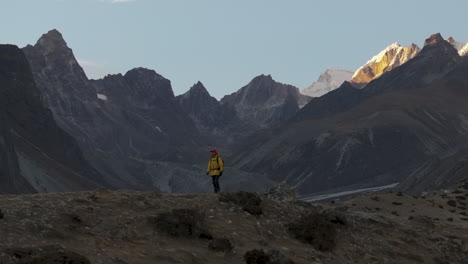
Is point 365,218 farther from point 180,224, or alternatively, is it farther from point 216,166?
point 180,224

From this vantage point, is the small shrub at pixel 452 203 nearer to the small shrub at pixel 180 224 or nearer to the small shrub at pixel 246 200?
the small shrub at pixel 246 200

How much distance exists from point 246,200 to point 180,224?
5.04 m

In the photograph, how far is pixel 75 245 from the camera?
70.0 ft

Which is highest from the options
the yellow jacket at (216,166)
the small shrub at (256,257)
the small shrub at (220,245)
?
the yellow jacket at (216,166)

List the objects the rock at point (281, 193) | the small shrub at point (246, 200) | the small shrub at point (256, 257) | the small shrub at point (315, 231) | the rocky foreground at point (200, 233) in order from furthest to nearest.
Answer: the rock at point (281, 193) < the small shrub at point (246, 200) < the small shrub at point (315, 231) < the small shrub at point (256, 257) < the rocky foreground at point (200, 233)

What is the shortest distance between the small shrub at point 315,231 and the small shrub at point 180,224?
14.0 feet

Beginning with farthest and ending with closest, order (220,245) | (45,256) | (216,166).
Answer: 1. (216,166)
2. (220,245)
3. (45,256)

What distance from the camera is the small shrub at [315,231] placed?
27062mm

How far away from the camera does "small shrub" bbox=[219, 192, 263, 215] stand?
28.2 meters

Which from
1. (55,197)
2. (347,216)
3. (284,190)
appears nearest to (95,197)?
(55,197)

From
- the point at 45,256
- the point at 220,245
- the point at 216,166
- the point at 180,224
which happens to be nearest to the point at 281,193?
the point at 216,166

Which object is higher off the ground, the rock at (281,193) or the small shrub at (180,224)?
the rock at (281,193)

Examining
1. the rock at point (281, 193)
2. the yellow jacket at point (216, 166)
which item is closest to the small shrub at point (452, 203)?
the rock at point (281, 193)

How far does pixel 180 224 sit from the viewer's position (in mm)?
24562
